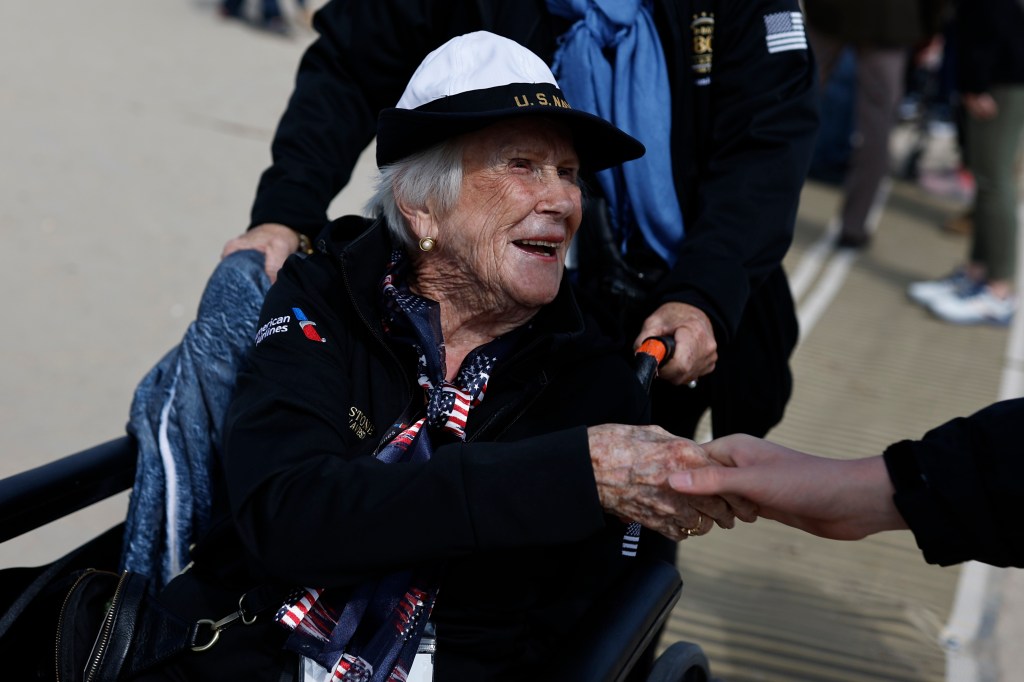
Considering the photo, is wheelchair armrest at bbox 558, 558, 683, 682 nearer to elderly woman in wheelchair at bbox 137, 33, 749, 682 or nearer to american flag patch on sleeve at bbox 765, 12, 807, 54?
elderly woman in wheelchair at bbox 137, 33, 749, 682

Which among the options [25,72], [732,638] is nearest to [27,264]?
[25,72]

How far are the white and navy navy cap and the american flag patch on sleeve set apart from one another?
508 mm

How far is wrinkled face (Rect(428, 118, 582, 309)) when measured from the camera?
2145 mm

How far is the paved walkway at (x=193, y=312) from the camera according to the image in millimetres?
3861

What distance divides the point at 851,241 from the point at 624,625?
23.4 ft

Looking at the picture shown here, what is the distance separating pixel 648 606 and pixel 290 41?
10.8 m

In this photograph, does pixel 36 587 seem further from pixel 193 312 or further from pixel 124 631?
pixel 193 312

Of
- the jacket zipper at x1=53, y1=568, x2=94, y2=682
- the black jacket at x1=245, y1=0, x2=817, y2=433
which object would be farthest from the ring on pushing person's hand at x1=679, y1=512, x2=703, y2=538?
the jacket zipper at x1=53, y1=568, x2=94, y2=682

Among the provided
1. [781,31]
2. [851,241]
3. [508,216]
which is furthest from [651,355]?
[851,241]

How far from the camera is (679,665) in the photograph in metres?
2.17

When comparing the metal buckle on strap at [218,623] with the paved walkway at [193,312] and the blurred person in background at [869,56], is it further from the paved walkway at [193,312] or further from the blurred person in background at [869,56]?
the blurred person in background at [869,56]

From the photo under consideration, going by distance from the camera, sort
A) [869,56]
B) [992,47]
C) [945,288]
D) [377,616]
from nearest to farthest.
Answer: [377,616]
[992,47]
[945,288]
[869,56]

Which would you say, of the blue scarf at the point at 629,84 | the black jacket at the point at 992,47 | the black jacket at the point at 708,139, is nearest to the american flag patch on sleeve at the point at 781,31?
the black jacket at the point at 708,139

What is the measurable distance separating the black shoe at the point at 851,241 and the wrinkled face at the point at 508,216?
6.82 meters
